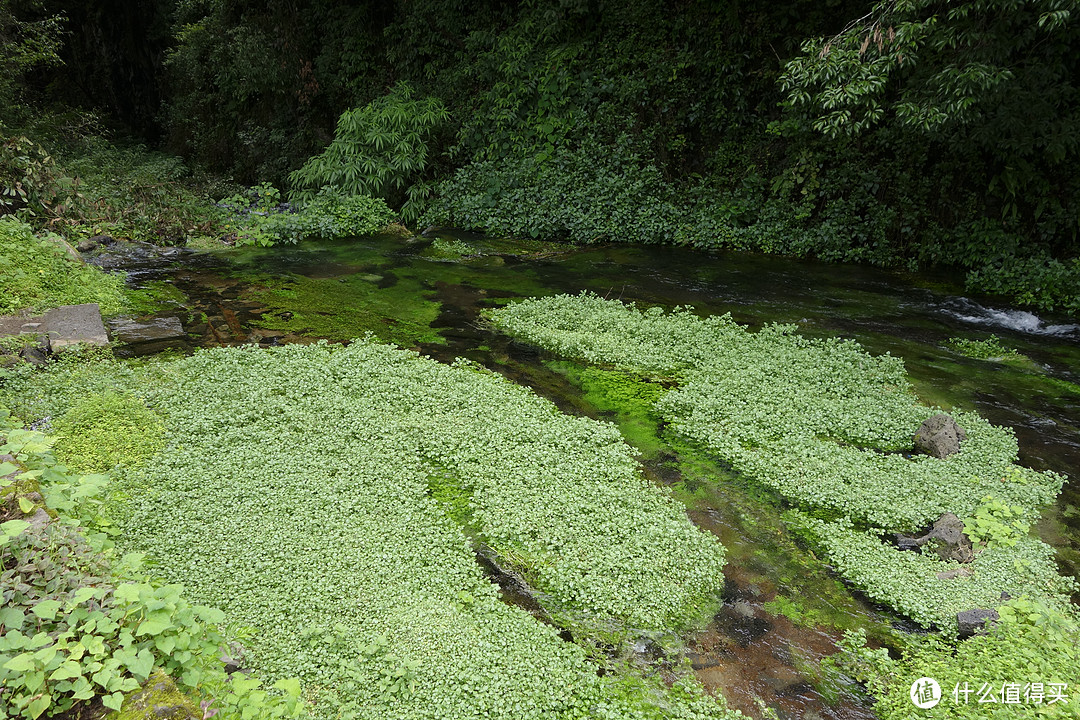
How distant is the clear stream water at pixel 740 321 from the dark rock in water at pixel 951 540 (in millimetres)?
716

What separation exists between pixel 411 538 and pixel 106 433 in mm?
3154

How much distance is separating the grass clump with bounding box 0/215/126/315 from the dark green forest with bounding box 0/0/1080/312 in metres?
1.97

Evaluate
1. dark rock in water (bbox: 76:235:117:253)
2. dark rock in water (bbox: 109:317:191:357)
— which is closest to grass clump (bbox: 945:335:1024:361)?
dark rock in water (bbox: 109:317:191:357)

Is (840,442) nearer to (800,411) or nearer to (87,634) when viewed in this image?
(800,411)

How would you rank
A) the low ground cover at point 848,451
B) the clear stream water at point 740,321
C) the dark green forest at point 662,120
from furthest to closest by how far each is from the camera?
the dark green forest at point 662,120
the low ground cover at point 848,451
the clear stream water at point 740,321

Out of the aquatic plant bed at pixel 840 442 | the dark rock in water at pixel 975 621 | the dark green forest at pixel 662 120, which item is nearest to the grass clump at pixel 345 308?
the aquatic plant bed at pixel 840 442

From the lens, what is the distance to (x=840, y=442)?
6.61m

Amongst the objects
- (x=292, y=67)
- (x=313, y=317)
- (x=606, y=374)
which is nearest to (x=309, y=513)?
(x=606, y=374)

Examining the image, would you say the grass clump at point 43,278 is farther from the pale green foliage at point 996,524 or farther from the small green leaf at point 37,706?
the pale green foliage at point 996,524

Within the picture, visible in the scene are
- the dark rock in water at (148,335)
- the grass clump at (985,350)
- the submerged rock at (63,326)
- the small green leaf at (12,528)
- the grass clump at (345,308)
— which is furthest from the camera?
the grass clump at (345,308)

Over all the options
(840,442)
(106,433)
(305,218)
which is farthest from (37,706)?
(305,218)

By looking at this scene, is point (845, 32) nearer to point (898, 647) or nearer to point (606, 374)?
point (606, 374)

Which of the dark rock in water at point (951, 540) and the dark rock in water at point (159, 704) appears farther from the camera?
the dark rock in water at point (951, 540)

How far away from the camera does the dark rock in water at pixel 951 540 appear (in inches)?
197
